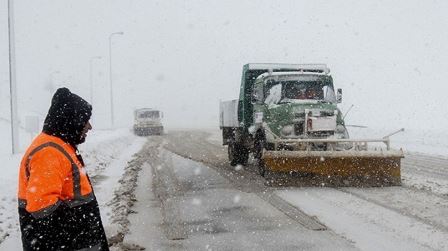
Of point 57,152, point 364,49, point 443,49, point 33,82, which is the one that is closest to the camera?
point 57,152

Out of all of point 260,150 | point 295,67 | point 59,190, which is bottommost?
point 260,150

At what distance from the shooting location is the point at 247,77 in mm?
14812

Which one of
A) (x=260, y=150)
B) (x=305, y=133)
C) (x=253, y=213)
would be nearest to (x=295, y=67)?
(x=260, y=150)

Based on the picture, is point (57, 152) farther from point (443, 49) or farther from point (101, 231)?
point (443, 49)

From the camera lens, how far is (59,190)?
305cm

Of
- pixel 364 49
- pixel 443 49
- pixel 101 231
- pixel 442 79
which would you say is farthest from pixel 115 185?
pixel 364 49

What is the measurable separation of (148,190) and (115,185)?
979 millimetres

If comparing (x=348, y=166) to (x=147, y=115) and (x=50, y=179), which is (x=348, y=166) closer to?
(x=50, y=179)

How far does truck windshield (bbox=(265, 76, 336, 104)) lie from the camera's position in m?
12.8

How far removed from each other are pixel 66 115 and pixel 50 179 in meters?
0.40

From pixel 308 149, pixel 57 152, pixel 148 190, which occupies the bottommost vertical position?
pixel 148 190

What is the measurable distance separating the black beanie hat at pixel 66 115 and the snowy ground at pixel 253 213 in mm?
3360

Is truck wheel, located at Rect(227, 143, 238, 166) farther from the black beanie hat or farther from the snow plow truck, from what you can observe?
the black beanie hat

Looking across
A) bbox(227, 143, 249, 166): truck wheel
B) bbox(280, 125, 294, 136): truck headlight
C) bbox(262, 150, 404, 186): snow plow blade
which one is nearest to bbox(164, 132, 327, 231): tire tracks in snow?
bbox(227, 143, 249, 166): truck wheel
